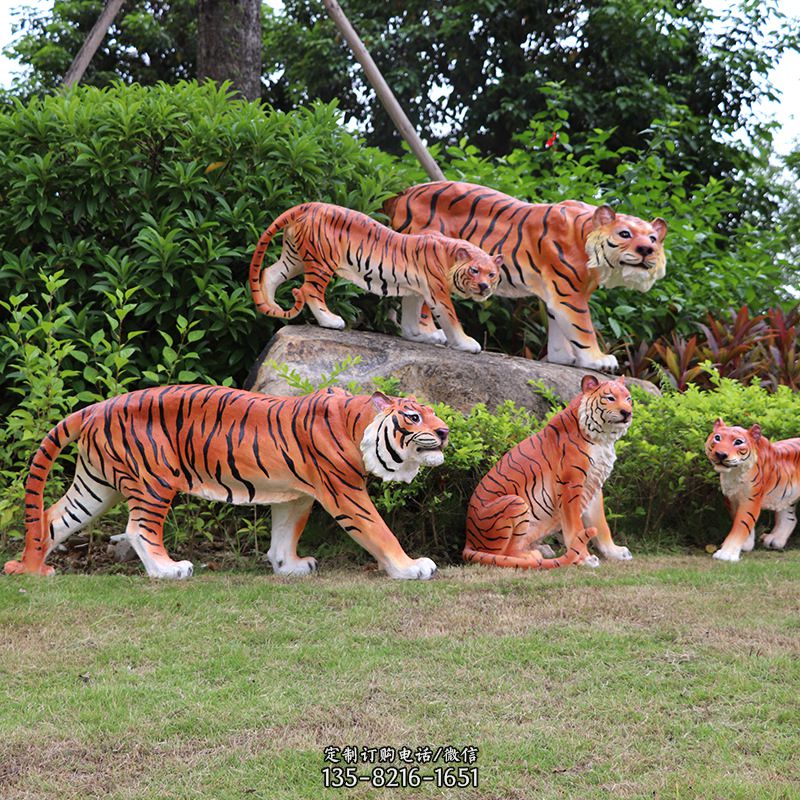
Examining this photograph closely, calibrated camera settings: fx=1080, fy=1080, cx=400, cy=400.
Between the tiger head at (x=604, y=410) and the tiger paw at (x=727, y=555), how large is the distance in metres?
0.96

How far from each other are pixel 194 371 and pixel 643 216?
4844 millimetres

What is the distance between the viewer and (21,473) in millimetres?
5961

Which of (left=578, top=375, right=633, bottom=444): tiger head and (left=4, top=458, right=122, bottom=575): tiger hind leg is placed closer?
(left=4, top=458, right=122, bottom=575): tiger hind leg

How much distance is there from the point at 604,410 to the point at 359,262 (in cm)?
196

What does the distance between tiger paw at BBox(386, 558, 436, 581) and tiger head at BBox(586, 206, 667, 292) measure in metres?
2.46

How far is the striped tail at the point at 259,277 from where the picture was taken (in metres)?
6.58

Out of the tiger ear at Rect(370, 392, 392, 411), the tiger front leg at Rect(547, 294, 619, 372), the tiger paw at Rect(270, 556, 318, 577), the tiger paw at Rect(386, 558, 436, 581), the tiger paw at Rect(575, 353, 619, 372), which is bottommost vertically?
the tiger paw at Rect(270, 556, 318, 577)

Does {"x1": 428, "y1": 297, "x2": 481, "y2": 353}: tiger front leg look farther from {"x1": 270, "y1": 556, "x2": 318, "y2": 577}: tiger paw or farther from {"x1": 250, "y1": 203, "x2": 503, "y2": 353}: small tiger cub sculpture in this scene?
{"x1": 270, "y1": 556, "x2": 318, "y2": 577}: tiger paw

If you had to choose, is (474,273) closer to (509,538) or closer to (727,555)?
(509,538)

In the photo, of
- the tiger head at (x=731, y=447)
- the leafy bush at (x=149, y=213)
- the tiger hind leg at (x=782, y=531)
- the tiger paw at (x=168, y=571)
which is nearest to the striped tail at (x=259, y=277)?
the leafy bush at (x=149, y=213)

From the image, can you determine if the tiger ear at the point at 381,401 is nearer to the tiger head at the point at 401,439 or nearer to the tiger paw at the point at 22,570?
the tiger head at the point at 401,439

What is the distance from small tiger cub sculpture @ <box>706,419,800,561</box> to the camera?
231 inches

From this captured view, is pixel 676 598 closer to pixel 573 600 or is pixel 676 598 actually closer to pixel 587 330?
pixel 573 600

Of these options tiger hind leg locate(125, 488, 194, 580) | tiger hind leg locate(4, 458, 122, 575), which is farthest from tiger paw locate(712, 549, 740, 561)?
tiger hind leg locate(4, 458, 122, 575)
